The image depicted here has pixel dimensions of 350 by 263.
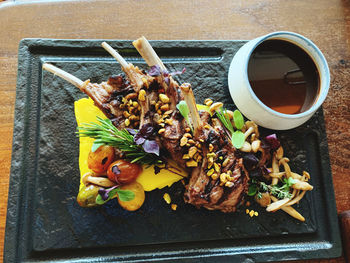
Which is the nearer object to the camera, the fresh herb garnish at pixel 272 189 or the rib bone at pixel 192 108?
the rib bone at pixel 192 108

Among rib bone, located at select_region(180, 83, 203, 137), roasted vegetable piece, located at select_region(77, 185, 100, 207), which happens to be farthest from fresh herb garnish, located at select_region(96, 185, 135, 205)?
rib bone, located at select_region(180, 83, 203, 137)

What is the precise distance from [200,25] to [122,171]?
0.85 meters

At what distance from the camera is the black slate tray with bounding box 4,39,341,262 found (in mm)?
1361

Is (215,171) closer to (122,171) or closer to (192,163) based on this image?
(192,163)

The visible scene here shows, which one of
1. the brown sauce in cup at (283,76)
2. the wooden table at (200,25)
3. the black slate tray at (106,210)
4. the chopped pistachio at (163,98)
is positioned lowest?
the black slate tray at (106,210)

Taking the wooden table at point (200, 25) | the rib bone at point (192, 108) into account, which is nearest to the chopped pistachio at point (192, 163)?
the rib bone at point (192, 108)

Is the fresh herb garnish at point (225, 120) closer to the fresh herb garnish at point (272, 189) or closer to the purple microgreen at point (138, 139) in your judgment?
the fresh herb garnish at point (272, 189)

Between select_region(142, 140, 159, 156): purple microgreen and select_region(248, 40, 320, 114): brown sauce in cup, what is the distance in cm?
48

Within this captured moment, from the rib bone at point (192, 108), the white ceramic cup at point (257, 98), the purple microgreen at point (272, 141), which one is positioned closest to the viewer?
the rib bone at point (192, 108)

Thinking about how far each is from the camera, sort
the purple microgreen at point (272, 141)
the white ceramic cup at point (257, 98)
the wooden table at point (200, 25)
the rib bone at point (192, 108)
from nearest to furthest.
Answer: the rib bone at point (192, 108)
the white ceramic cup at point (257, 98)
the purple microgreen at point (272, 141)
the wooden table at point (200, 25)

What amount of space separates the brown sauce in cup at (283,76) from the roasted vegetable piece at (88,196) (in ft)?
2.56

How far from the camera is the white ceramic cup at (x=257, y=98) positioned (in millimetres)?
1242

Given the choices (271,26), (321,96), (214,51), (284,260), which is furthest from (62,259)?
(271,26)

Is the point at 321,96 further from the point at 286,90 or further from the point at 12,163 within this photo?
the point at 12,163
